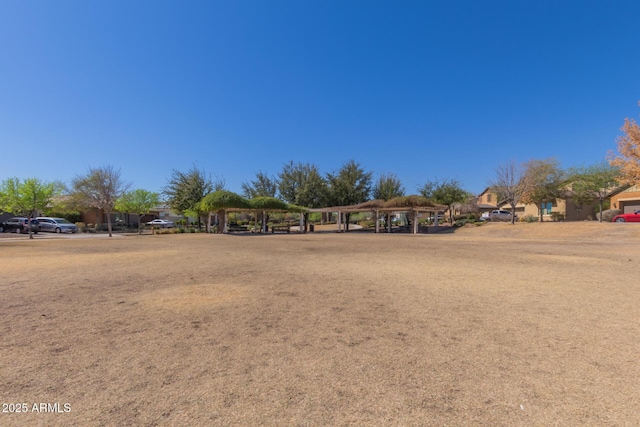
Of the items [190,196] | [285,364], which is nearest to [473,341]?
[285,364]

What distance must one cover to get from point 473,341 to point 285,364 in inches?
90.0

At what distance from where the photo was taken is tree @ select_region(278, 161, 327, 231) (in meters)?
48.2

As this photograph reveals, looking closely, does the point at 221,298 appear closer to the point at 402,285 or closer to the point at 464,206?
the point at 402,285

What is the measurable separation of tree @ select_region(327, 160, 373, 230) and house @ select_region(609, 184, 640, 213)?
30406 mm

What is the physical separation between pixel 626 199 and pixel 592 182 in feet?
19.1

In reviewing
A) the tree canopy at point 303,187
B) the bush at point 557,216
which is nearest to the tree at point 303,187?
the tree canopy at point 303,187

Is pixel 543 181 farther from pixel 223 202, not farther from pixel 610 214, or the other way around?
pixel 223 202

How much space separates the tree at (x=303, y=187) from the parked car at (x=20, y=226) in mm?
30081

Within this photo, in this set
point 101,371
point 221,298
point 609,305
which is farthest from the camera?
point 221,298

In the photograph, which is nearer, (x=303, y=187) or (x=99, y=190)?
(x=99, y=190)

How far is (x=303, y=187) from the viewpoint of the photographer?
49.3 metres

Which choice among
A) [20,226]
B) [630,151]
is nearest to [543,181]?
[630,151]

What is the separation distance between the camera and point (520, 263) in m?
10.5

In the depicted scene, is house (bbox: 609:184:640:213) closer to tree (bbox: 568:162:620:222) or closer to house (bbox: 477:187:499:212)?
tree (bbox: 568:162:620:222)
